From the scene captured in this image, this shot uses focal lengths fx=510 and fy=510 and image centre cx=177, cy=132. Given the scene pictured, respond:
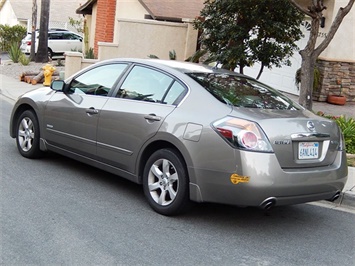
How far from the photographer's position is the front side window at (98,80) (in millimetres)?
6204

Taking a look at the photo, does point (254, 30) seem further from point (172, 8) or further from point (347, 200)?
point (172, 8)

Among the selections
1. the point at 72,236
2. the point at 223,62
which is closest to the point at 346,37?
the point at 223,62

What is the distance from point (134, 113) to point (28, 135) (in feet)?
7.42

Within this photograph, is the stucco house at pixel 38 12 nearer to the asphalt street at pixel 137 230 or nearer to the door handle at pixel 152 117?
the asphalt street at pixel 137 230

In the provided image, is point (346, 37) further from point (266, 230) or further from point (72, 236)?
point (72, 236)

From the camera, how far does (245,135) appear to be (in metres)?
4.72

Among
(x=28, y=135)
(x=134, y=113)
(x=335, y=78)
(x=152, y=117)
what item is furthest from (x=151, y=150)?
(x=335, y=78)

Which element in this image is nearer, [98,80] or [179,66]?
[179,66]

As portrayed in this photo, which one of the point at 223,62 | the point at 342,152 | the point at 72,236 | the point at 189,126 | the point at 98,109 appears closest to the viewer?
the point at 72,236

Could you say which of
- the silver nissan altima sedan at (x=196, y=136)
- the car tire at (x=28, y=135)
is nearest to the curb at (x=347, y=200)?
the silver nissan altima sedan at (x=196, y=136)

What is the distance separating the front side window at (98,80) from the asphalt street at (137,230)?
1.13 m

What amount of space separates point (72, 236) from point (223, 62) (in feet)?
23.9

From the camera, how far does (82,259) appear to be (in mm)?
4133

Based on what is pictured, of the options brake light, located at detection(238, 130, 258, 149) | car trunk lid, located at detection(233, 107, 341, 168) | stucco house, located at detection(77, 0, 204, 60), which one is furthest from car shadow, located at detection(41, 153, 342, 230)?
stucco house, located at detection(77, 0, 204, 60)
